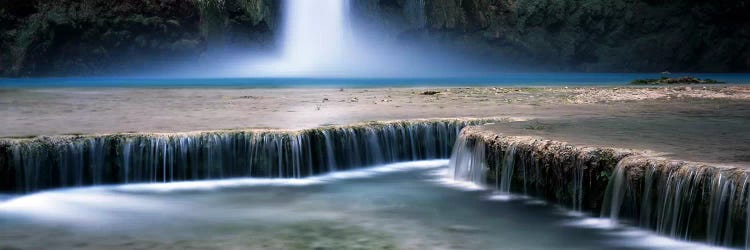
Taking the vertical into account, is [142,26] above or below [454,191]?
above

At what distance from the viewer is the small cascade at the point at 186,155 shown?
26.0 ft

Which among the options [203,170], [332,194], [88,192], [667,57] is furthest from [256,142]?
[667,57]

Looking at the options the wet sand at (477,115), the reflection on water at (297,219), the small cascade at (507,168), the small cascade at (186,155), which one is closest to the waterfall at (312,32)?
the wet sand at (477,115)

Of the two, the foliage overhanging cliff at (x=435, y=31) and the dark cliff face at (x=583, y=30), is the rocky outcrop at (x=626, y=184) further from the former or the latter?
the dark cliff face at (x=583, y=30)

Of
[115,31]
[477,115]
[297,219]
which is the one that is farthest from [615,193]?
[115,31]

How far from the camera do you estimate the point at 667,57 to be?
50.3m

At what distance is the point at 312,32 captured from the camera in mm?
49406

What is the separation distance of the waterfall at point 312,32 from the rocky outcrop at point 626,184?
4109 cm

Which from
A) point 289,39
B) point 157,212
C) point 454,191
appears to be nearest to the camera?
point 157,212

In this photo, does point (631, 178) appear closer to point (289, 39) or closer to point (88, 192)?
point (88, 192)

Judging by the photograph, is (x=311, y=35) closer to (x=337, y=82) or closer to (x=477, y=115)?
(x=337, y=82)

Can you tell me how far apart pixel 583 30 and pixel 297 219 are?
4703 centimetres

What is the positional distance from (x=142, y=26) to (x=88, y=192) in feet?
135

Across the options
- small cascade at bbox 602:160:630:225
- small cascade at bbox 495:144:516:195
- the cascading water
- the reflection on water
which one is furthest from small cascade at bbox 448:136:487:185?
the cascading water
